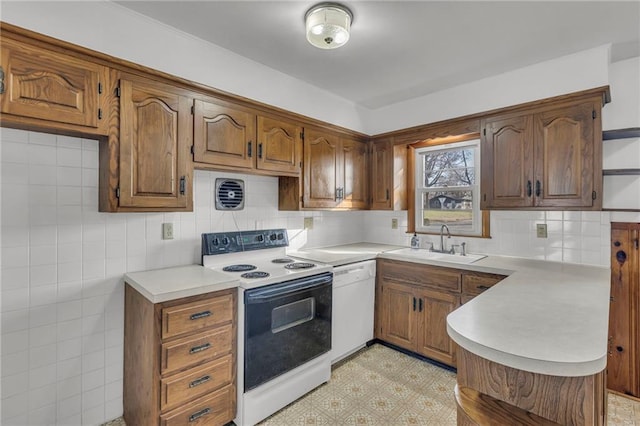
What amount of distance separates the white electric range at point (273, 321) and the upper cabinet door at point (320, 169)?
1.90 ft

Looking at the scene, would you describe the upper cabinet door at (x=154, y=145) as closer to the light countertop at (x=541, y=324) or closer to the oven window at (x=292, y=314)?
the oven window at (x=292, y=314)

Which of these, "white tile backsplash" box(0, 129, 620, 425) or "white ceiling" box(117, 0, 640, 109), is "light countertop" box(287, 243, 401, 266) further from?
"white ceiling" box(117, 0, 640, 109)

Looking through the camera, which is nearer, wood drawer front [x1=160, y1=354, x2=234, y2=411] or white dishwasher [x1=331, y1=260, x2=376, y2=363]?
wood drawer front [x1=160, y1=354, x2=234, y2=411]

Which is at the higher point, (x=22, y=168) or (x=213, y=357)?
(x=22, y=168)

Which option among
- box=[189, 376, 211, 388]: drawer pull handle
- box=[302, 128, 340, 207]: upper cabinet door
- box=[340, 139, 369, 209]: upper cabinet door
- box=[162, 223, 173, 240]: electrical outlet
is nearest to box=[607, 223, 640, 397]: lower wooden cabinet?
box=[340, 139, 369, 209]: upper cabinet door

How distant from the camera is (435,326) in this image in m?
2.60

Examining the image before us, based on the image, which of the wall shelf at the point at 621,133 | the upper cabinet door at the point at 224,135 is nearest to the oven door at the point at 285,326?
the upper cabinet door at the point at 224,135

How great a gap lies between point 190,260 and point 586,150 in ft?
9.54

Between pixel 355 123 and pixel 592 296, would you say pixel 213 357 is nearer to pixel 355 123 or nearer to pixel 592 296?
pixel 592 296

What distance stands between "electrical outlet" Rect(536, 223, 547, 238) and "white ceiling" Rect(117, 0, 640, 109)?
1.28 metres

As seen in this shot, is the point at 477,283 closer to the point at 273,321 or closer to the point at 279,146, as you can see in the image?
the point at 273,321

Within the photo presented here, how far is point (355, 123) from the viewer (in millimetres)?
3309

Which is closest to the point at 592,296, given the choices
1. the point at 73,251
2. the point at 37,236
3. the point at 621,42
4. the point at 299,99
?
the point at 621,42

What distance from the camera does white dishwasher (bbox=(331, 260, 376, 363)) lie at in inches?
102
